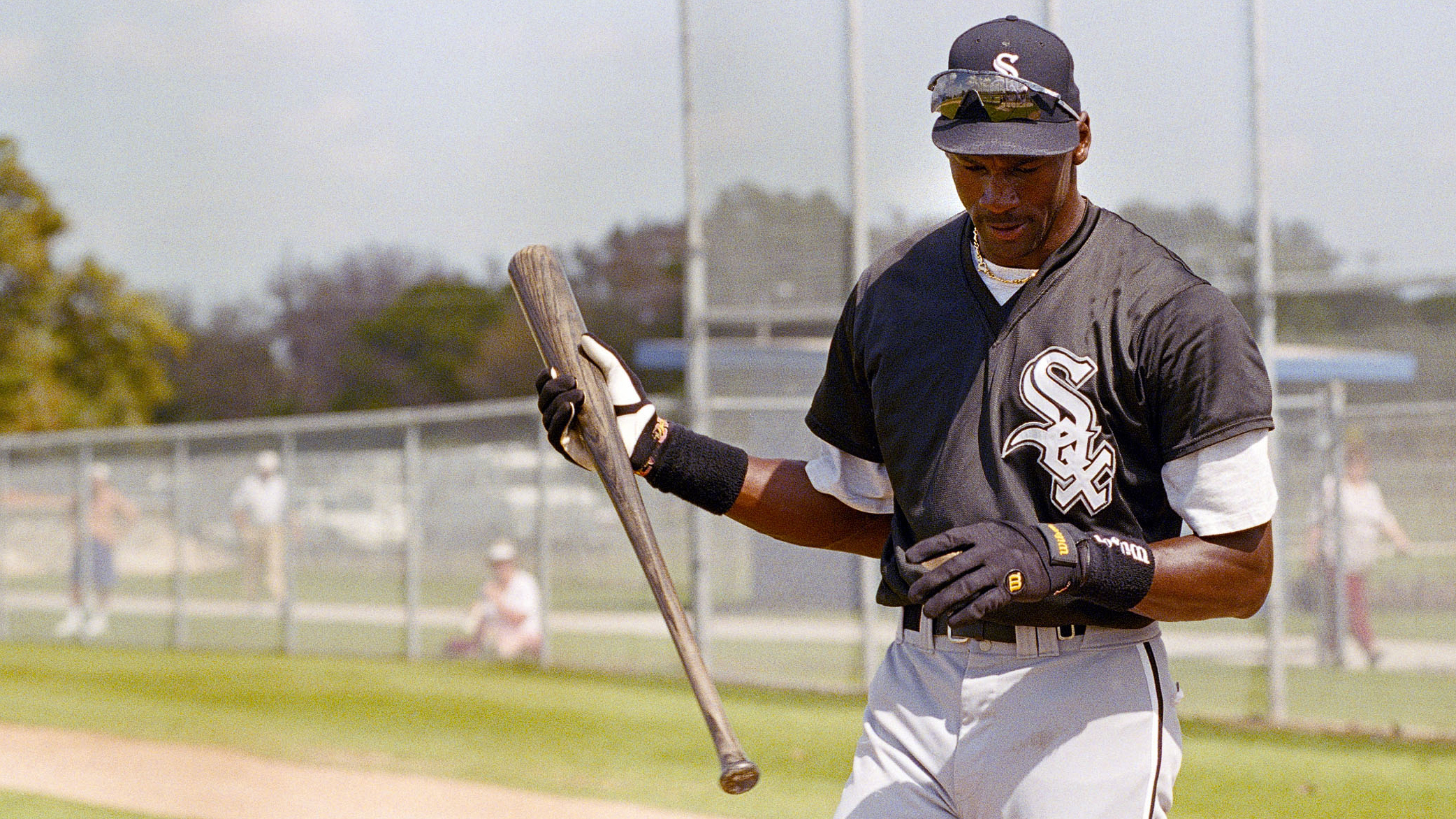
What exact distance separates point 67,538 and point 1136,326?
50.0ft

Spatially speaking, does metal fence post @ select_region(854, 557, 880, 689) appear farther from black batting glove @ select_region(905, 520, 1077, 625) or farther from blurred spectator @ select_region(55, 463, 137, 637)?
blurred spectator @ select_region(55, 463, 137, 637)

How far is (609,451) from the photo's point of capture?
9.59 feet

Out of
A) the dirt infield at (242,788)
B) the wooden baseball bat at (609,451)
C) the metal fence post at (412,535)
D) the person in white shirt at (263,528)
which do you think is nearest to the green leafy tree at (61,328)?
the person in white shirt at (263,528)

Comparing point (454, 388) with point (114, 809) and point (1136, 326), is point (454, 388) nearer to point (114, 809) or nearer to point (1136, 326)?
point (114, 809)

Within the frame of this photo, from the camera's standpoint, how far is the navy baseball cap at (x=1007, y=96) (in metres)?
2.53

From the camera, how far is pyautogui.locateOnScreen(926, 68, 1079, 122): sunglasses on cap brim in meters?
2.55

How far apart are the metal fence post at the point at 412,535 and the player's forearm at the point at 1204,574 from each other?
10.4 meters

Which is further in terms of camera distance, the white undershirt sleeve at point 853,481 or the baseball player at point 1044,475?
the white undershirt sleeve at point 853,481

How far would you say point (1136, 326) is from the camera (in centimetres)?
253

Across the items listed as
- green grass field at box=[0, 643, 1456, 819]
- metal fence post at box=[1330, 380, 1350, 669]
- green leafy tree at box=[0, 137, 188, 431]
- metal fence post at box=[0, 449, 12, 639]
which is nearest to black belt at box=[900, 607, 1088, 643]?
green grass field at box=[0, 643, 1456, 819]

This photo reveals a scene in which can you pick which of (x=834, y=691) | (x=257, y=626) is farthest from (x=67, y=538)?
(x=834, y=691)

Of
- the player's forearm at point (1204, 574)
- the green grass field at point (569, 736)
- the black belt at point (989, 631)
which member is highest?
the player's forearm at point (1204, 574)

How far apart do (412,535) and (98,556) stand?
14.7 ft

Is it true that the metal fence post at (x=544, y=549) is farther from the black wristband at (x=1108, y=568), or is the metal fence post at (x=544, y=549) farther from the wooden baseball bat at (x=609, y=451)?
the black wristband at (x=1108, y=568)
